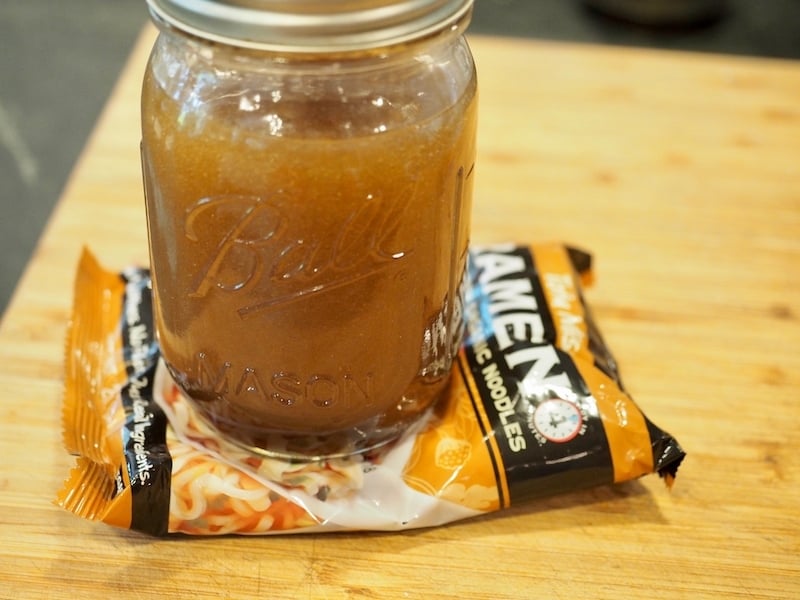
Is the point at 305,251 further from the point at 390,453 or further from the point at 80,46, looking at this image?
the point at 80,46

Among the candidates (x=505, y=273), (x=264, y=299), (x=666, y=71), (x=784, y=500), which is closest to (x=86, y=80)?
(x=666, y=71)

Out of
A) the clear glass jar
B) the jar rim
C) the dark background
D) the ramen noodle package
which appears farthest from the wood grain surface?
the dark background

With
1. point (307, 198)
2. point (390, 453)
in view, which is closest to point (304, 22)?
point (307, 198)

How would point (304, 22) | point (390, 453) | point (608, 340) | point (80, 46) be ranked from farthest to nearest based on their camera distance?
1. point (80, 46)
2. point (608, 340)
3. point (390, 453)
4. point (304, 22)

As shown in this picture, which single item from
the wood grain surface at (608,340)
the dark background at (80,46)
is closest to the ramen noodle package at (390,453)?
the wood grain surface at (608,340)

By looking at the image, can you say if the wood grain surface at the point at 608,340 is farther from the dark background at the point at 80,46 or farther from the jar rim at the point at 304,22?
the dark background at the point at 80,46

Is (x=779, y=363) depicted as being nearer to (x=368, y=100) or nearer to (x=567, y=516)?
(x=567, y=516)

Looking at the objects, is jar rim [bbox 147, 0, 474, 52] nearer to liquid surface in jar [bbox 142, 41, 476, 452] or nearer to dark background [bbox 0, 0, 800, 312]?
liquid surface in jar [bbox 142, 41, 476, 452]
